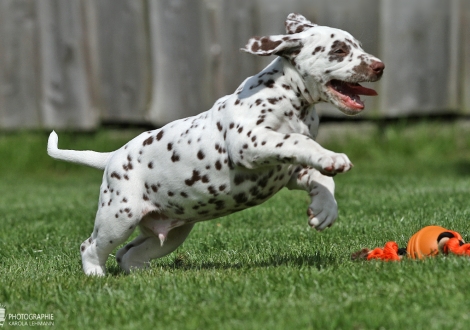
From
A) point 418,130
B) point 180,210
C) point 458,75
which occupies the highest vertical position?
point 180,210

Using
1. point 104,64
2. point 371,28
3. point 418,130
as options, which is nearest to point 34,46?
point 104,64

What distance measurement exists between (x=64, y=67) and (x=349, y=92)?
23.7ft

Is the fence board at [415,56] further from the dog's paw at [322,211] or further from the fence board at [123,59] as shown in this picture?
the dog's paw at [322,211]

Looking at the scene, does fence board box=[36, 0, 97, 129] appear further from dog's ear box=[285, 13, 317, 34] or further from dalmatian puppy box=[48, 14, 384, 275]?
dog's ear box=[285, 13, 317, 34]

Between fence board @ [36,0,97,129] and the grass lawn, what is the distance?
134cm

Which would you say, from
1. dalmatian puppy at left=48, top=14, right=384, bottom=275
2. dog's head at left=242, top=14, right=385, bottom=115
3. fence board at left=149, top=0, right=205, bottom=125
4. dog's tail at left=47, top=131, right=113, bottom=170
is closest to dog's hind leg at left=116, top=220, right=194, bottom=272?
dalmatian puppy at left=48, top=14, right=384, bottom=275

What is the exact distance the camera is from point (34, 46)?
36.0 feet

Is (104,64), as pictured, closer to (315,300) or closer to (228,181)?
(228,181)

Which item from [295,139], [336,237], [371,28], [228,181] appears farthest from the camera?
[371,28]

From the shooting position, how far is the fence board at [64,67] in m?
10.8

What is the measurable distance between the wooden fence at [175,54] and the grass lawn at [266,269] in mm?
1357

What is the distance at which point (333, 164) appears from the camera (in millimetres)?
3883

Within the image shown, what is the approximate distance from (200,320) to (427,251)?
1613mm

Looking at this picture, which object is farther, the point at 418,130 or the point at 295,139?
the point at 418,130
